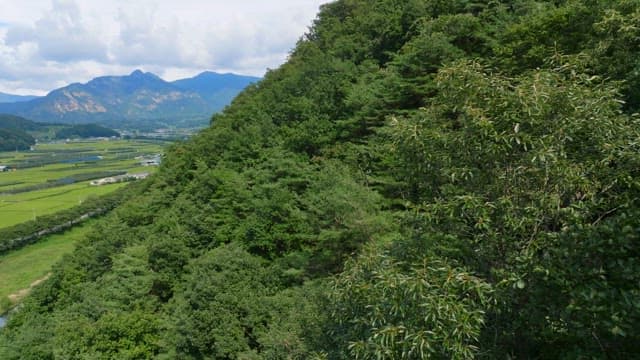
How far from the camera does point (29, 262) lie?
41719 mm

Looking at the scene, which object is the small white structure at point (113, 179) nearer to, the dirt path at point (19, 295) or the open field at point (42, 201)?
the open field at point (42, 201)

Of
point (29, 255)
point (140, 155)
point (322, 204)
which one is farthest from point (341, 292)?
point (140, 155)

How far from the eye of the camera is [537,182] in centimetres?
457

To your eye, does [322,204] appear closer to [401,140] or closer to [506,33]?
[401,140]

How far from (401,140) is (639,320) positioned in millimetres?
2808

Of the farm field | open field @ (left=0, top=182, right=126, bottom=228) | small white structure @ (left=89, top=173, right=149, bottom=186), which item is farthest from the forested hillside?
small white structure @ (left=89, top=173, right=149, bottom=186)

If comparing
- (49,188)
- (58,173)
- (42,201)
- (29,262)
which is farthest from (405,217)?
(58,173)

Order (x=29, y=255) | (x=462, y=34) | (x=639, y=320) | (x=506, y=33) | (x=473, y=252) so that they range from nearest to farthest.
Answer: (x=639, y=320) → (x=473, y=252) → (x=506, y=33) → (x=462, y=34) → (x=29, y=255)

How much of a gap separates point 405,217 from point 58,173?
110174 millimetres

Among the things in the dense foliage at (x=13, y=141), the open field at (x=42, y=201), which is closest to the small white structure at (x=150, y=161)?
the open field at (x=42, y=201)

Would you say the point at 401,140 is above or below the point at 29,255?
above

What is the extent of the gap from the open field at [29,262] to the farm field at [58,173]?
9.96m

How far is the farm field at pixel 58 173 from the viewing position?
64.4 m

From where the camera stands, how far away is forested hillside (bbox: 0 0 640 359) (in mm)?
4152
